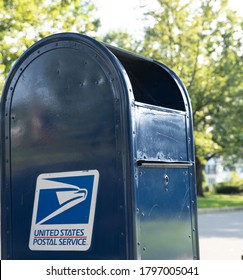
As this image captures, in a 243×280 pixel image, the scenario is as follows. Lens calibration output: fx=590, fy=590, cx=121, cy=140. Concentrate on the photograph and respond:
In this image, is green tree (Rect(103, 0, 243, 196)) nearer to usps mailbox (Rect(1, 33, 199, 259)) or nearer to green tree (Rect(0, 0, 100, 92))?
green tree (Rect(0, 0, 100, 92))

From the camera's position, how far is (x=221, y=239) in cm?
1211

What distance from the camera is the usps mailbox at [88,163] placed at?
3.54m

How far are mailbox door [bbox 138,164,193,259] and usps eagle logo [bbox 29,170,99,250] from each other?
317mm

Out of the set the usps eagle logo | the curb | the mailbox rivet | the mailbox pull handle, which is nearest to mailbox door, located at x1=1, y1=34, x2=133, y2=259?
the usps eagle logo

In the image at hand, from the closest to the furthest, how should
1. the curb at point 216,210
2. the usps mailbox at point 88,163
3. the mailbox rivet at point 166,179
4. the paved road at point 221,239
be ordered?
1. the usps mailbox at point 88,163
2. the mailbox rivet at point 166,179
3. the paved road at point 221,239
4. the curb at point 216,210

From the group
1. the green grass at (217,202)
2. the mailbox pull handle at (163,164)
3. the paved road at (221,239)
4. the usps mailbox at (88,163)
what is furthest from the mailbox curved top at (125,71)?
the green grass at (217,202)

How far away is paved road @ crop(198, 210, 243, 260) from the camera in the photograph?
9719 millimetres

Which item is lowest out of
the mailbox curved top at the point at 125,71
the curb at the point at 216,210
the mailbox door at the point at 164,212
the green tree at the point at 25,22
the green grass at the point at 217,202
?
the curb at the point at 216,210

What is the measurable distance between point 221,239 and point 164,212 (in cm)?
856

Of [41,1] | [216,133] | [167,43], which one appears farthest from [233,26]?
[41,1]

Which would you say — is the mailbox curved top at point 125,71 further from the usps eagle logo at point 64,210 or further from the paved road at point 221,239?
the paved road at point 221,239

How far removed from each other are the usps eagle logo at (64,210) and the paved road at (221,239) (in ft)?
19.2

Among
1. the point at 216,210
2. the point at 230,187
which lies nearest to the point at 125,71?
the point at 216,210

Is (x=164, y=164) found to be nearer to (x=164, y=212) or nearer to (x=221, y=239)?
(x=164, y=212)
